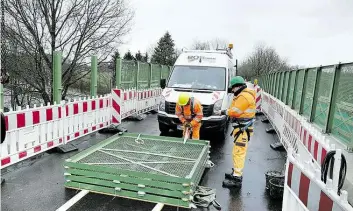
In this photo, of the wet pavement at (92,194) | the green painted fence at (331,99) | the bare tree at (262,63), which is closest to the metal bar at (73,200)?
the wet pavement at (92,194)

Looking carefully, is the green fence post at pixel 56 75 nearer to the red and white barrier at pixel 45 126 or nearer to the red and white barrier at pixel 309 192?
the red and white barrier at pixel 45 126

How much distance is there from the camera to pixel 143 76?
53.3 feet

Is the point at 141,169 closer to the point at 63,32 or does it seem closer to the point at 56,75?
the point at 56,75

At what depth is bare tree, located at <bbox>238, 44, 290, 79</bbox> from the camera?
73662mm

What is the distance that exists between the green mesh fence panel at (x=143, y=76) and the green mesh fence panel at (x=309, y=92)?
29.2 ft

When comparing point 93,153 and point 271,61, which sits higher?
point 271,61

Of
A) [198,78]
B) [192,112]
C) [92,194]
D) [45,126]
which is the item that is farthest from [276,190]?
[198,78]

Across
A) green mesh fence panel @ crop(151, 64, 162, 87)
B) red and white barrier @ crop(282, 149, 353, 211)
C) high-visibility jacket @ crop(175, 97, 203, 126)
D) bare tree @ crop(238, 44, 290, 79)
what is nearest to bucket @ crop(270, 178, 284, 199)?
red and white barrier @ crop(282, 149, 353, 211)

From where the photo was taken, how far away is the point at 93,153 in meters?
6.04

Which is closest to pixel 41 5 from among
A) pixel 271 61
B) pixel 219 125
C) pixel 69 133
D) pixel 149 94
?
pixel 149 94

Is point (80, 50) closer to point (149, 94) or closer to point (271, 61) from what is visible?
point (149, 94)

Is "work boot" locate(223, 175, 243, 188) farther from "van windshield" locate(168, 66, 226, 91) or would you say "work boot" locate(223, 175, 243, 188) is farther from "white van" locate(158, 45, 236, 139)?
"van windshield" locate(168, 66, 226, 91)

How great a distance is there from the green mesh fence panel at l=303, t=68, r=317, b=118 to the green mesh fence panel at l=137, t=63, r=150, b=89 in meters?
8.91

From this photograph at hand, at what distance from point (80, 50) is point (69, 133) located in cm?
1156
